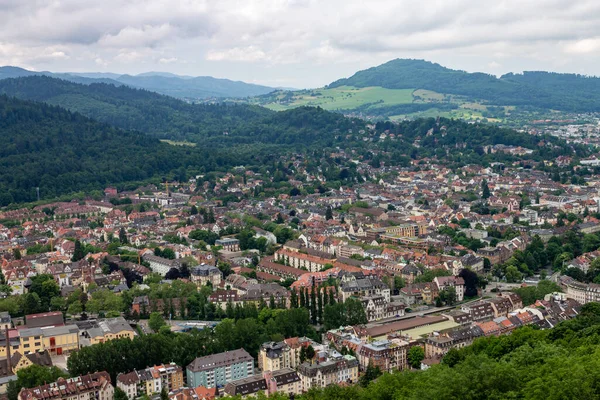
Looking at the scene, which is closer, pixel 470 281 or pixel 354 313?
pixel 354 313

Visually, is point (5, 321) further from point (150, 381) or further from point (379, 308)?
point (379, 308)

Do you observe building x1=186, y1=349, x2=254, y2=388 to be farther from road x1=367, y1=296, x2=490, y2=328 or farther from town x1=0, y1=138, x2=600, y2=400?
road x1=367, y1=296, x2=490, y2=328

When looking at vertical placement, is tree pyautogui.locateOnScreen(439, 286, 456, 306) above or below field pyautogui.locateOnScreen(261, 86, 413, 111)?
below

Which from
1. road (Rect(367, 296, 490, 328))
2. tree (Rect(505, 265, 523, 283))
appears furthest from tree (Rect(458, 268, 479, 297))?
tree (Rect(505, 265, 523, 283))

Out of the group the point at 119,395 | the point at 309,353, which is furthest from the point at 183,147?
the point at 119,395

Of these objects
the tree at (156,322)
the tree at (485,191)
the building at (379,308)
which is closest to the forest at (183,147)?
the tree at (485,191)

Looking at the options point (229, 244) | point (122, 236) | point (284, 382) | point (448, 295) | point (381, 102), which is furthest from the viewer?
point (381, 102)
